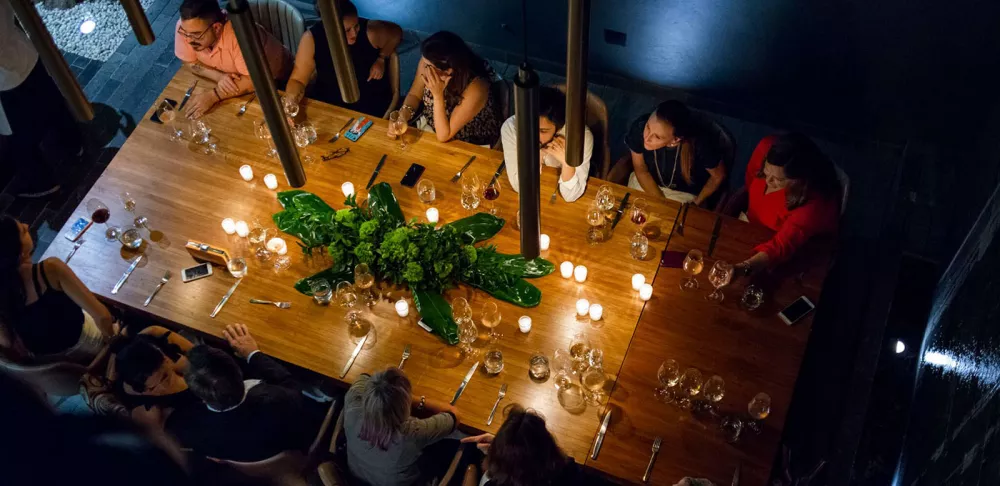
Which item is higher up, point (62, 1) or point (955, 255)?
point (955, 255)

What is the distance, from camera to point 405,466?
350 cm

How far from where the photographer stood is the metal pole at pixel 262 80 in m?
1.84

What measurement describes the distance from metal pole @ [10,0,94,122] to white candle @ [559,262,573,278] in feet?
7.12

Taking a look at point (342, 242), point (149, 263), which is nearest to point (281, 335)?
point (342, 242)

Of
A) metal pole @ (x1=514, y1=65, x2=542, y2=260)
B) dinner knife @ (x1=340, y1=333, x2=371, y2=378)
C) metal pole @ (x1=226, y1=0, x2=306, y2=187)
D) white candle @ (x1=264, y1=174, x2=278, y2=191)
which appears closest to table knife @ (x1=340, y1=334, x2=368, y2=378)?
dinner knife @ (x1=340, y1=333, x2=371, y2=378)

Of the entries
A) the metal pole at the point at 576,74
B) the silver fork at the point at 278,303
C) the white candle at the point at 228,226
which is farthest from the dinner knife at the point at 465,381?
the metal pole at the point at 576,74

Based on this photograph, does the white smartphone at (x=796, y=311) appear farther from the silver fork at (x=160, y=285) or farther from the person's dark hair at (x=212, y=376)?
the silver fork at (x=160, y=285)

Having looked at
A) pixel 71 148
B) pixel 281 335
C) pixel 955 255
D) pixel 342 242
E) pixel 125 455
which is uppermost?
pixel 125 455

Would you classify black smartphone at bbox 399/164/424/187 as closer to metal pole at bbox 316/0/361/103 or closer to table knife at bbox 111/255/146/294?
table knife at bbox 111/255/146/294

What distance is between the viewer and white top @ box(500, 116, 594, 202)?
4066 mm

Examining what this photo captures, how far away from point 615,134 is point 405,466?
3.12 metres

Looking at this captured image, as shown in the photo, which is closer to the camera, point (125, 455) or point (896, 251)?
point (125, 455)

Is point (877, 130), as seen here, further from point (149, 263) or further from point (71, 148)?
point (71, 148)

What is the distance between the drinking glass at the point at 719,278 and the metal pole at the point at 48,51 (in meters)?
2.68
